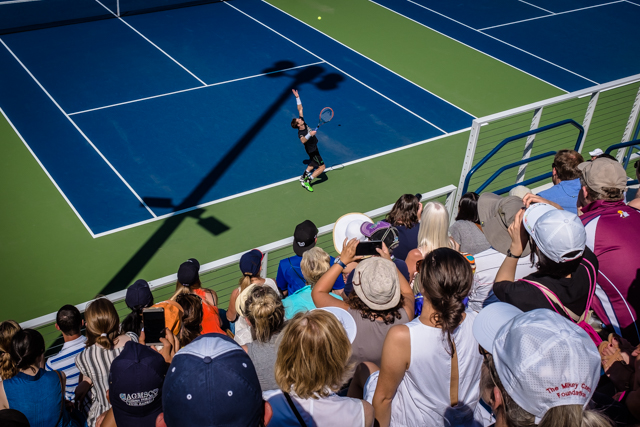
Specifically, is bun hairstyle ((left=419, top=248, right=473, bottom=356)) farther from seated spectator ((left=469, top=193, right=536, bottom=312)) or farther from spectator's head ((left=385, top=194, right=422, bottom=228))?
spectator's head ((left=385, top=194, right=422, bottom=228))

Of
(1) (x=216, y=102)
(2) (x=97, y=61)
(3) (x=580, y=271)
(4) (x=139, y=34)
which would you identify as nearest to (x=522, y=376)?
(3) (x=580, y=271)

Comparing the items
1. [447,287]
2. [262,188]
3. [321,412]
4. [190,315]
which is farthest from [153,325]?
[262,188]

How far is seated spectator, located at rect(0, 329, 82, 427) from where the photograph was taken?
4043 mm

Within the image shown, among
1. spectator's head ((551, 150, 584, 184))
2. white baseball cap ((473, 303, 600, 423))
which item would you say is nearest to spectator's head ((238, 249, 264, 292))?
white baseball cap ((473, 303, 600, 423))

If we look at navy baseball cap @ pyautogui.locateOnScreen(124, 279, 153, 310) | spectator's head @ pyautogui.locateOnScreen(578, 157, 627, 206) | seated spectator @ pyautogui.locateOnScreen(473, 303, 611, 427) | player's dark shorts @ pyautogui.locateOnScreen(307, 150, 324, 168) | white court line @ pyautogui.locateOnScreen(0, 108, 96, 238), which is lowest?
white court line @ pyautogui.locateOnScreen(0, 108, 96, 238)

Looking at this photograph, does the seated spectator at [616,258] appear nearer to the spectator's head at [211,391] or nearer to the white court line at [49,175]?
the spectator's head at [211,391]

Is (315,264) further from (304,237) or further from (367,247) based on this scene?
(304,237)

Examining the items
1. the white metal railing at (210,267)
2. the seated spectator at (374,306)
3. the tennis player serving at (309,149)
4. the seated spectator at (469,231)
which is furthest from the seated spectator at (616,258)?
the tennis player serving at (309,149)

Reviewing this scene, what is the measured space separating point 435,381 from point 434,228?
2.01m

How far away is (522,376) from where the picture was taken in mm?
2387

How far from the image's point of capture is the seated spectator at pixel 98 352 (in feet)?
14.9

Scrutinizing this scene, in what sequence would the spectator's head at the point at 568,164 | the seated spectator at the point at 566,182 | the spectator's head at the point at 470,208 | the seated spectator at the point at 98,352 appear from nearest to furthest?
the seated spectator at the point at 98,352 → the spectator's head at the point at 470,208 → the seated spectator at the point at 566,182 → the spectator's head at the point at 568,164

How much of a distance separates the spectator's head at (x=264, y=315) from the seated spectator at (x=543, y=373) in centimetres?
191

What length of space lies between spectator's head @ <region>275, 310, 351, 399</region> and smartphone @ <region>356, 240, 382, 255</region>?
5.37 ft
